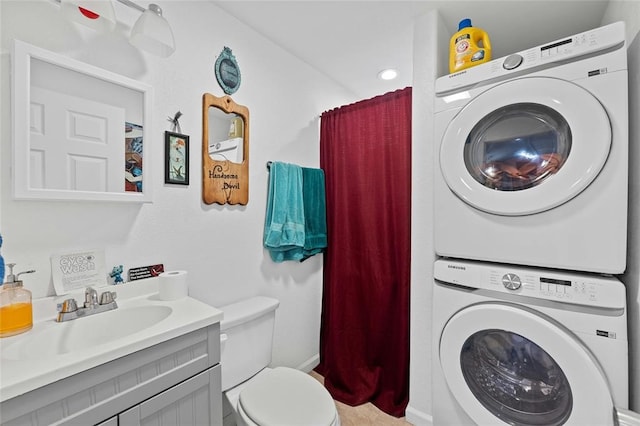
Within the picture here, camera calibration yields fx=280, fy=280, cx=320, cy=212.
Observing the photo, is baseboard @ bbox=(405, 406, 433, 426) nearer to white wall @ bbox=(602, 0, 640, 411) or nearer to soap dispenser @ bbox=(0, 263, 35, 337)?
white wall @ bbox=(602, 0, 640, 411)

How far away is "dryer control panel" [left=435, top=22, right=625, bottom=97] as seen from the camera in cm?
94

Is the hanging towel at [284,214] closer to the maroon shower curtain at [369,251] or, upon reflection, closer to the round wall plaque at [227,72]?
the maroon shower curtain at [369,251]

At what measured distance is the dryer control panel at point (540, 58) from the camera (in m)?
0.94

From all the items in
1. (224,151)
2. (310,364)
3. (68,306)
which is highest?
(224,151)

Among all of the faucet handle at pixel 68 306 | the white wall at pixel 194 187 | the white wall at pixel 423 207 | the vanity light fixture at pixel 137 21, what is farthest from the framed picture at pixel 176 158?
the white wall at pixel 423 207

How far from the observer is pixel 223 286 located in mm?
1533

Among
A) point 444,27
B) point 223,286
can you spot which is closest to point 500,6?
point 444,27

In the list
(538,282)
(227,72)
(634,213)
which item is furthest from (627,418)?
(227,72)

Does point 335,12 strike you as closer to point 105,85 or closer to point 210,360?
point 105,85

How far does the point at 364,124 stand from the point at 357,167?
0.96 ft

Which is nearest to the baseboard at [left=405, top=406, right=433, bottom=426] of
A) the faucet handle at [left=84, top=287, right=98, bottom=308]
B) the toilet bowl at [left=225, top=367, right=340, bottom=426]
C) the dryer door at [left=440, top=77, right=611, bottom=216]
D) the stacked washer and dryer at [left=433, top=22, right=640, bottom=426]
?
the stacked washer and dryer at [left=433, top=22, right=640, bottom=426]

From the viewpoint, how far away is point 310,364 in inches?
82.2

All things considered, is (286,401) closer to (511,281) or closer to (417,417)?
(417,417)

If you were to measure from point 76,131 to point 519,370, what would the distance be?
1918 millimetres
